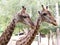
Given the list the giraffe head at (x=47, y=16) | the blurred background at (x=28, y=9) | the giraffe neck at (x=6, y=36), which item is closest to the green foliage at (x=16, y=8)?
the blurred background at (x=28, y=9)

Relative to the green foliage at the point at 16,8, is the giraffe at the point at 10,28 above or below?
below

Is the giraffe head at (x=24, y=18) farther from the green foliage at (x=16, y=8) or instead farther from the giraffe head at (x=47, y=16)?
the green foliage at (x=16, y=8)

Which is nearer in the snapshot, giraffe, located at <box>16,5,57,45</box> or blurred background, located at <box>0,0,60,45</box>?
giraffe, located at <box>16,5,57,45</box>

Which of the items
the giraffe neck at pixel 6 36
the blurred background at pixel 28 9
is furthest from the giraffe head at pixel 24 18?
the blurred background at pixel 28 9

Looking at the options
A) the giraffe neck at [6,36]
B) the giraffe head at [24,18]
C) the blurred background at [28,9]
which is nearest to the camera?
the giraffe neck at [6,36]

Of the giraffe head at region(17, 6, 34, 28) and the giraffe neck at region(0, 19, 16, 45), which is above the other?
the giraffe head at region(17, 6, 34, 28)

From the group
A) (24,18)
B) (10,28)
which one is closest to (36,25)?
(24,18)

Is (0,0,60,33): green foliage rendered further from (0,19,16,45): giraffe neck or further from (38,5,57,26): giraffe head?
(0,19,16,45): giraffe neck

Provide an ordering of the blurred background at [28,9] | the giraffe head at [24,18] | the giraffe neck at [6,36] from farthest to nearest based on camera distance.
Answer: the blurred background at [28,9] → the giraffe head at [24,18] → the giraffe neck at [6,36]

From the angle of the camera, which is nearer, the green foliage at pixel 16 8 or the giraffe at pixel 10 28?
the giraffe at pixel 10 28

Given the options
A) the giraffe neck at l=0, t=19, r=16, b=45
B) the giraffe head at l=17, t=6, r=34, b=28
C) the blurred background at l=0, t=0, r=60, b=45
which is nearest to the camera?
the giraffe neck at l=0, t=19, r=16, b=45

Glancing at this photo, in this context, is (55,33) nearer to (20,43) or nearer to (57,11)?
(57,11)

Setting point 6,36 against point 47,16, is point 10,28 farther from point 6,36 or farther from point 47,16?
point 47,16

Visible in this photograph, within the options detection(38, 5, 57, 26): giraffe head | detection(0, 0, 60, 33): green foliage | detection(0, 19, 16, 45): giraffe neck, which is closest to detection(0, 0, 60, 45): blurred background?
detection(0, 0, 60, 33): green foliage
